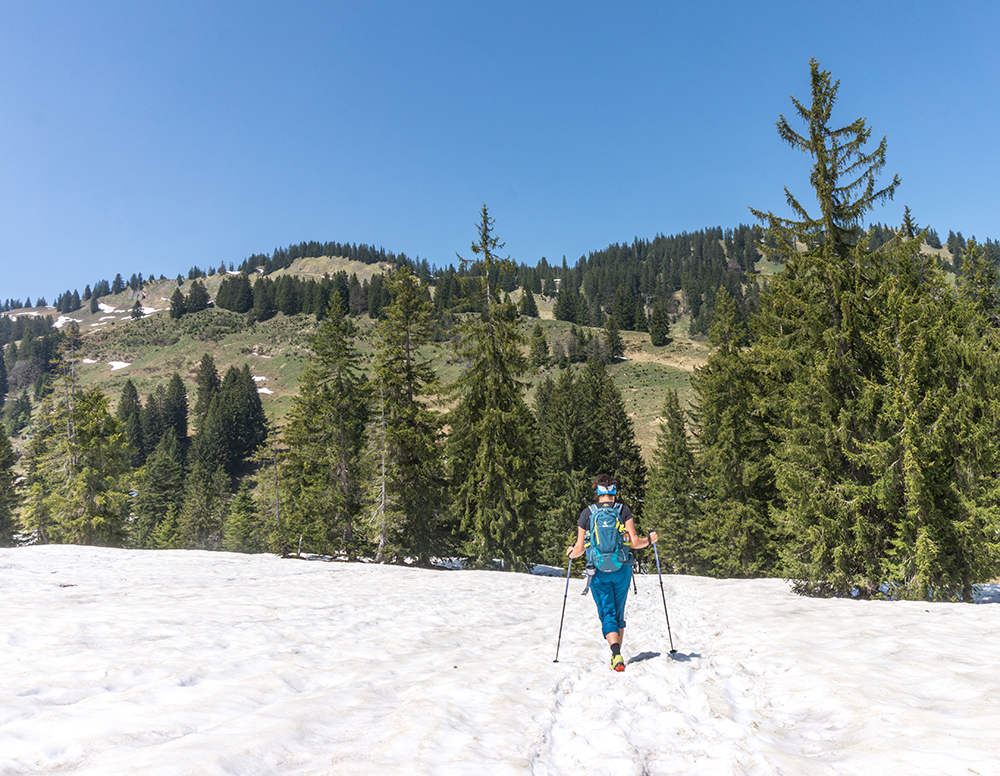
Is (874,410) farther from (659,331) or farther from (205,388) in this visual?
(205,388)

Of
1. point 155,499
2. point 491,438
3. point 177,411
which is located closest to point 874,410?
point 491,438

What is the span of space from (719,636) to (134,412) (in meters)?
121

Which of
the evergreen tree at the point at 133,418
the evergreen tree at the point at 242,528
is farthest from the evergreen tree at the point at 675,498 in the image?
the evergreen tree at the point at 133,418

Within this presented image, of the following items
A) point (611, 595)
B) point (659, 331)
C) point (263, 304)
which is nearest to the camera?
point (611, 595)

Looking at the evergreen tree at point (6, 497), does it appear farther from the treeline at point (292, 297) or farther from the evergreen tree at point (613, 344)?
the treeline at point (292, 297)

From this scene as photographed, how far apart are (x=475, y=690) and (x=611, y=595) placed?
6.84ft

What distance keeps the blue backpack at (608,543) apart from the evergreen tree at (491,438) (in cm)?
1716

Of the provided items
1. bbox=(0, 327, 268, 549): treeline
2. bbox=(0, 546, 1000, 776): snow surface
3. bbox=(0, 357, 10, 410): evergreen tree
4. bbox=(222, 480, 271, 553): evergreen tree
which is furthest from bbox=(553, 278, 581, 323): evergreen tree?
bbox=(0, 357, 10, 410): evergreen tree

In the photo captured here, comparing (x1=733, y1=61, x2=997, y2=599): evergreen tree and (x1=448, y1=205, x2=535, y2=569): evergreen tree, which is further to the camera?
(x1=448, y1=205, x2=535, y2=569): evergreen tree

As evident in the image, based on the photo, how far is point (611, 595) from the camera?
21.2ft

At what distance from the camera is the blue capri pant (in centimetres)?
641

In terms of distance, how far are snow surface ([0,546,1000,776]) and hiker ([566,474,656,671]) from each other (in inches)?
22.7

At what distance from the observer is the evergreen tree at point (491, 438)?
78.3 ft

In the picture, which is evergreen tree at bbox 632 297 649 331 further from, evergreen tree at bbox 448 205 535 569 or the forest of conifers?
evergreen tree at bbox 448 205 535 569
